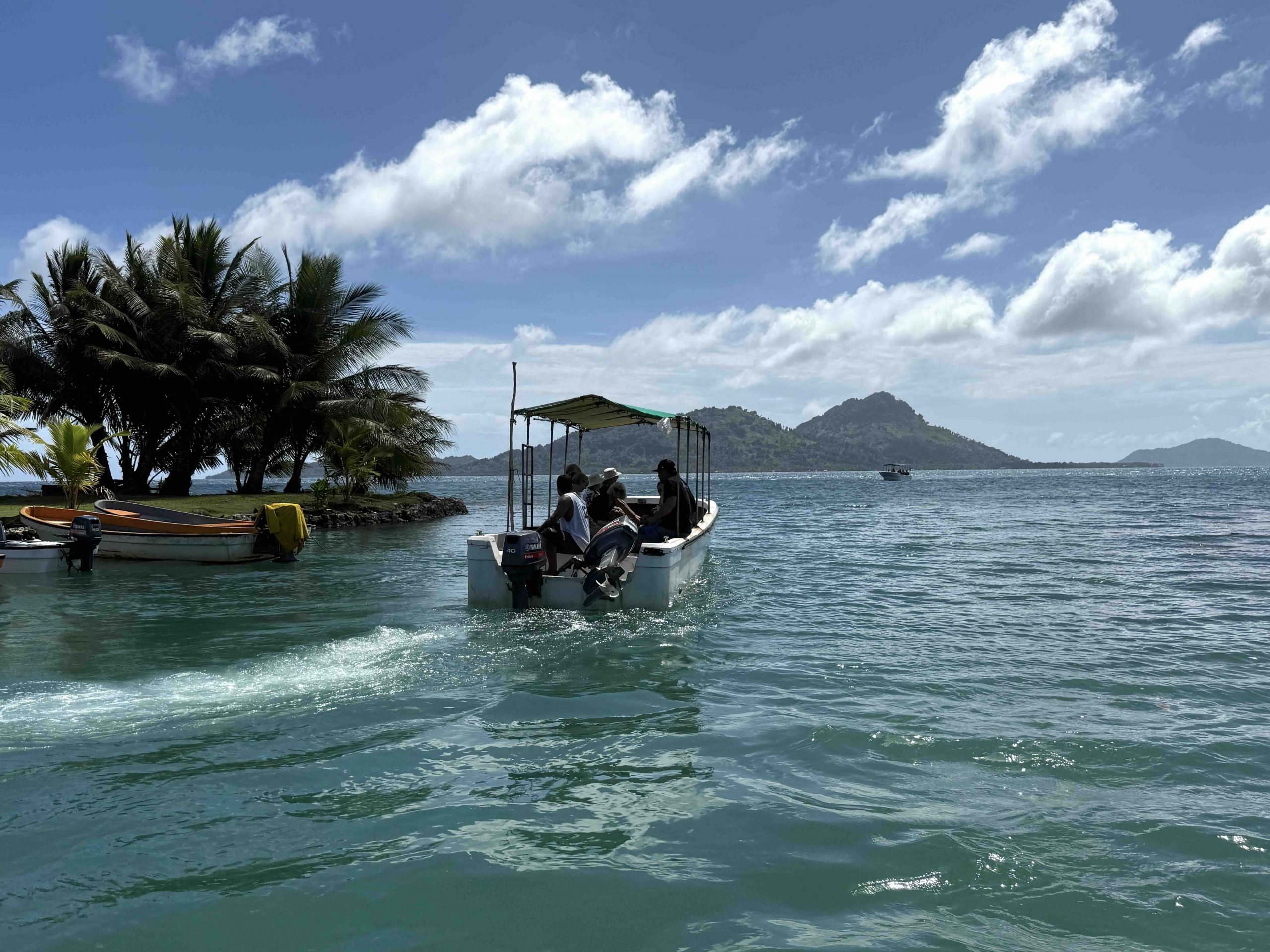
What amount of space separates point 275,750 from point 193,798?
79 cm

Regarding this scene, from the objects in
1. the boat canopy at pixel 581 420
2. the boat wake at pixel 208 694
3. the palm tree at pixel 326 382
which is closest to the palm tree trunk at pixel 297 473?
the palm tree at pixel 326 382

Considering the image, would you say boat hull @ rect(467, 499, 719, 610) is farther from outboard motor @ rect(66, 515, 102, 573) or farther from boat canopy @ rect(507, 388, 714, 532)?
outboard motor @ rect(66, 515, 102, 573)

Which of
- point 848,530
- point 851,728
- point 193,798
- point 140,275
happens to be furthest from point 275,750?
point 140,275

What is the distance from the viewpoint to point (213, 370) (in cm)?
3166

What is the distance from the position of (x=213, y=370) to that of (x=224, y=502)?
7.33 metres

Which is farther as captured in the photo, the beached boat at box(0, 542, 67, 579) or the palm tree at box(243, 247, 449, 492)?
the palm tree at box(243, 247, 449, 492)

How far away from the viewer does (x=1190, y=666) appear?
815cm

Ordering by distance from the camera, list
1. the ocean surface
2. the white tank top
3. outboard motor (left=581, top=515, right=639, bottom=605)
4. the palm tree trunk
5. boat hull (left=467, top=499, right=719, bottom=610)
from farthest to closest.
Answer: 1. the palm tree trunk
2. the white tank top
3. boat hull (left=467, top=499, right=719, bottom=610)
4. outboard motor (left=581, top=515, right=639, bottom=605)
5. the ocean surface

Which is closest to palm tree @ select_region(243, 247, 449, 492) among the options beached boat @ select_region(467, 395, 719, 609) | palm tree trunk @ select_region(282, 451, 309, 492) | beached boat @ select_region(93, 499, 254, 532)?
palm tree trunk @ select_region(282, 451, 309, 492)

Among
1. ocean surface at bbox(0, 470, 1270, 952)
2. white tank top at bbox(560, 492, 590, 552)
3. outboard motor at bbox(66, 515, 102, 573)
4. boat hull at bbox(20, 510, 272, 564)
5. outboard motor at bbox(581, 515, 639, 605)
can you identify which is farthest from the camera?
boat hull at bbox(20, 510, 272, 564)

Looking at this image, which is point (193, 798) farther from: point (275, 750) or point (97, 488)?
point (97, 488)

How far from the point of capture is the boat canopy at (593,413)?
11.7 metres

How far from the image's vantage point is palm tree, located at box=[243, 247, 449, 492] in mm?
33500

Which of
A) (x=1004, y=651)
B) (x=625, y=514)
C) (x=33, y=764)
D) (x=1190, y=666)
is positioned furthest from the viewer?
(x=625, y=514)
